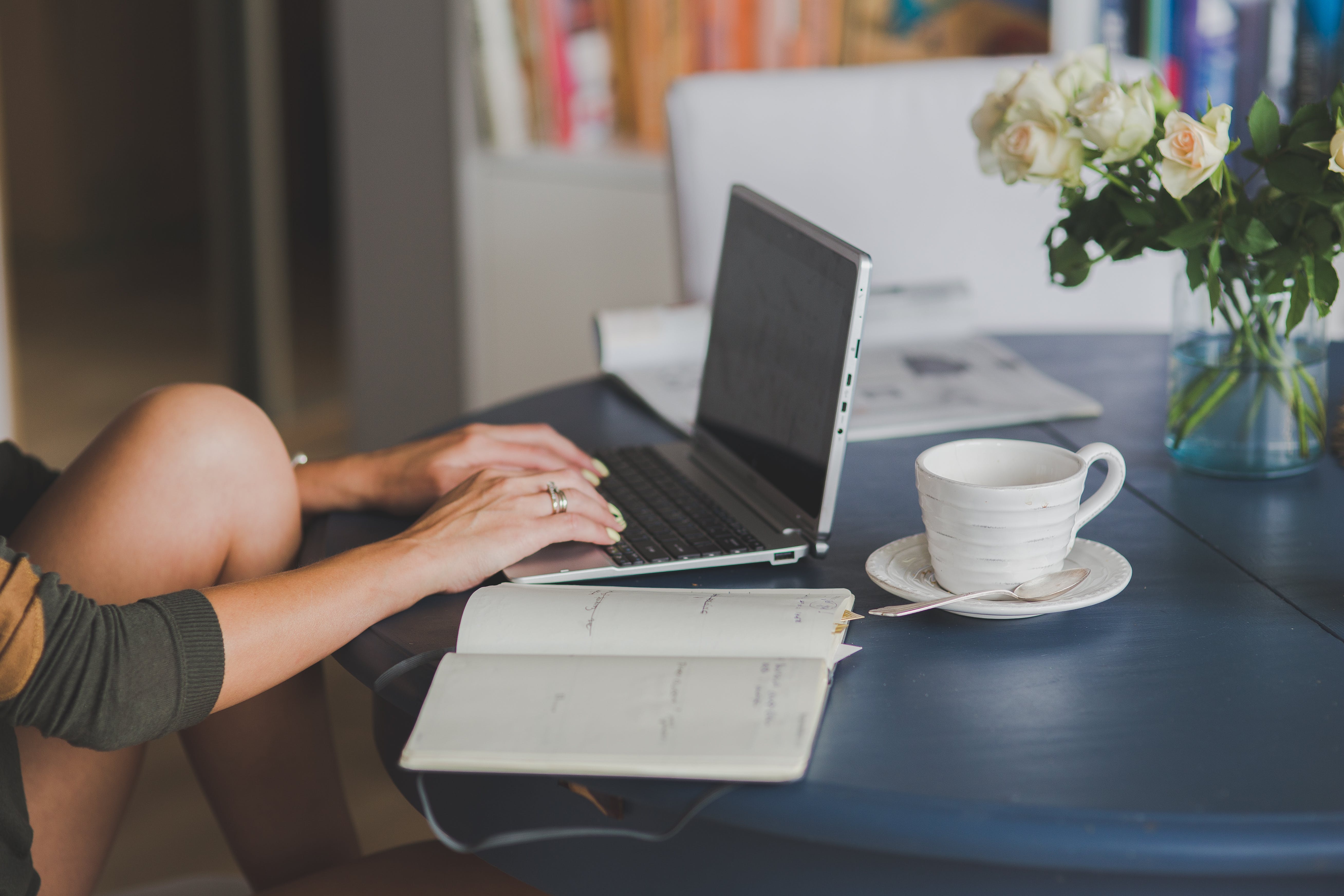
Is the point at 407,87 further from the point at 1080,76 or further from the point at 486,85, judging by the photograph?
the point at 1080,76

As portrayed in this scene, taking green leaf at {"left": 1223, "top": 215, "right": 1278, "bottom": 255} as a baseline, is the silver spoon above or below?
below

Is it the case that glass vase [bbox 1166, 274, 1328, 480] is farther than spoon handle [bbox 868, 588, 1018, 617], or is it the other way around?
glass vase [bbox 1166, 274, 1328, 480]

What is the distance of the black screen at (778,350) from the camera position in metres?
0.87

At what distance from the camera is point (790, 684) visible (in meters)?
0.67

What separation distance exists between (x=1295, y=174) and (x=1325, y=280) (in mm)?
81

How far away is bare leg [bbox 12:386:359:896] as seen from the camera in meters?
0.93

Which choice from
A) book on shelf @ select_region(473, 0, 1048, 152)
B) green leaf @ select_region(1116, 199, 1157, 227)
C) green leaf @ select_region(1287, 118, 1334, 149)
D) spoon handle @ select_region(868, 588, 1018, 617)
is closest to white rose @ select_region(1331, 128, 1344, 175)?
green leaf @ select_region(1287, 118, 1334, 149)

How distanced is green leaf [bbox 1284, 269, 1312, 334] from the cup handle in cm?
21

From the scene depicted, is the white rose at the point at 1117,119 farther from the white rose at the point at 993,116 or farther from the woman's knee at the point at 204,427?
the woman's knee at the point at 204,427

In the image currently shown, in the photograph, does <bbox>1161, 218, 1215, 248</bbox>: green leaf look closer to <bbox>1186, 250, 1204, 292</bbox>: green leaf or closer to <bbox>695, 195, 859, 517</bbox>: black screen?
<bbox>1186, 250, 1204, 292</bbox>: green leaf

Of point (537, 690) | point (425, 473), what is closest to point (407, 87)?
point (425, 473)

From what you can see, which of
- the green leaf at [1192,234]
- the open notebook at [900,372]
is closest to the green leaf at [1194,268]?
the green leaf at [1192,234]

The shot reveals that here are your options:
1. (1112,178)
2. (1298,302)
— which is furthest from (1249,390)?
(1112,178)

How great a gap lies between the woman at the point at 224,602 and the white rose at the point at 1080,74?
18.8 inches
